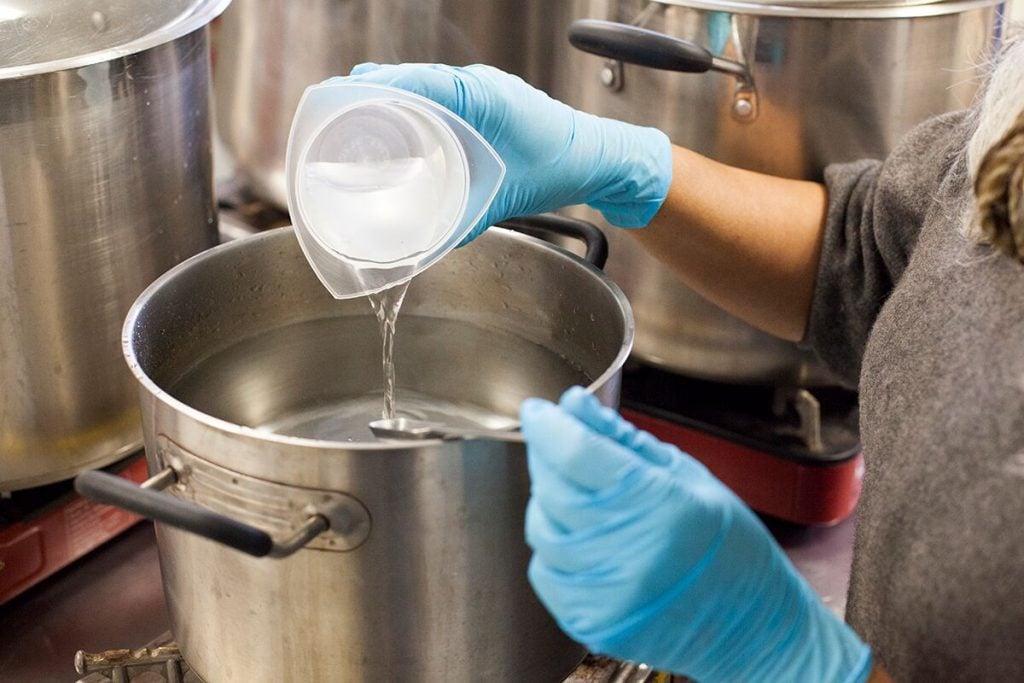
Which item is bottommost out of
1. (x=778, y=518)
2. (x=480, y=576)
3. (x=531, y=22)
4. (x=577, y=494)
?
(x=778, y=518)

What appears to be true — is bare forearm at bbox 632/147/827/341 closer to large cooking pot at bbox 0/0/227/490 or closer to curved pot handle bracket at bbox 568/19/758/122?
curved pot handle bracket at bbox 568/19/758/122

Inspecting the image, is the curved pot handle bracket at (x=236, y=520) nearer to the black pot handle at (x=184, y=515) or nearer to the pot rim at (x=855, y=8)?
the black pot handle at (x=184, y=515)

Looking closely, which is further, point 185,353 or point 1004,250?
point 185,353

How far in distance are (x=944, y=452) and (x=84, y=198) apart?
578mm

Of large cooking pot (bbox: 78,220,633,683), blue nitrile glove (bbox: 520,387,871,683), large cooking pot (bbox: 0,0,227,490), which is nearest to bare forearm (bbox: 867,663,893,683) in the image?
blue nitrile glove (bbox: 520,387,871,683)

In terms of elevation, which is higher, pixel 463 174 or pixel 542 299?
pixel 463 174

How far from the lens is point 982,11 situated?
0.96 metres

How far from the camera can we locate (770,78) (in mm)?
981

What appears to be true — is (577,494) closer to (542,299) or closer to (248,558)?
(248,558)

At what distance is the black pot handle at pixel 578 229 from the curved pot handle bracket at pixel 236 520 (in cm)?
28

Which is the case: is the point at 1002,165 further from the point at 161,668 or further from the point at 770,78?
the point at 161,668

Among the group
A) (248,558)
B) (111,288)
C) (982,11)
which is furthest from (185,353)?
(982,11)

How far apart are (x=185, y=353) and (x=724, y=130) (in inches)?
18.4

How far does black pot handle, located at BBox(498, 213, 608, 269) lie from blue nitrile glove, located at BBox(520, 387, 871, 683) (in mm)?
279
